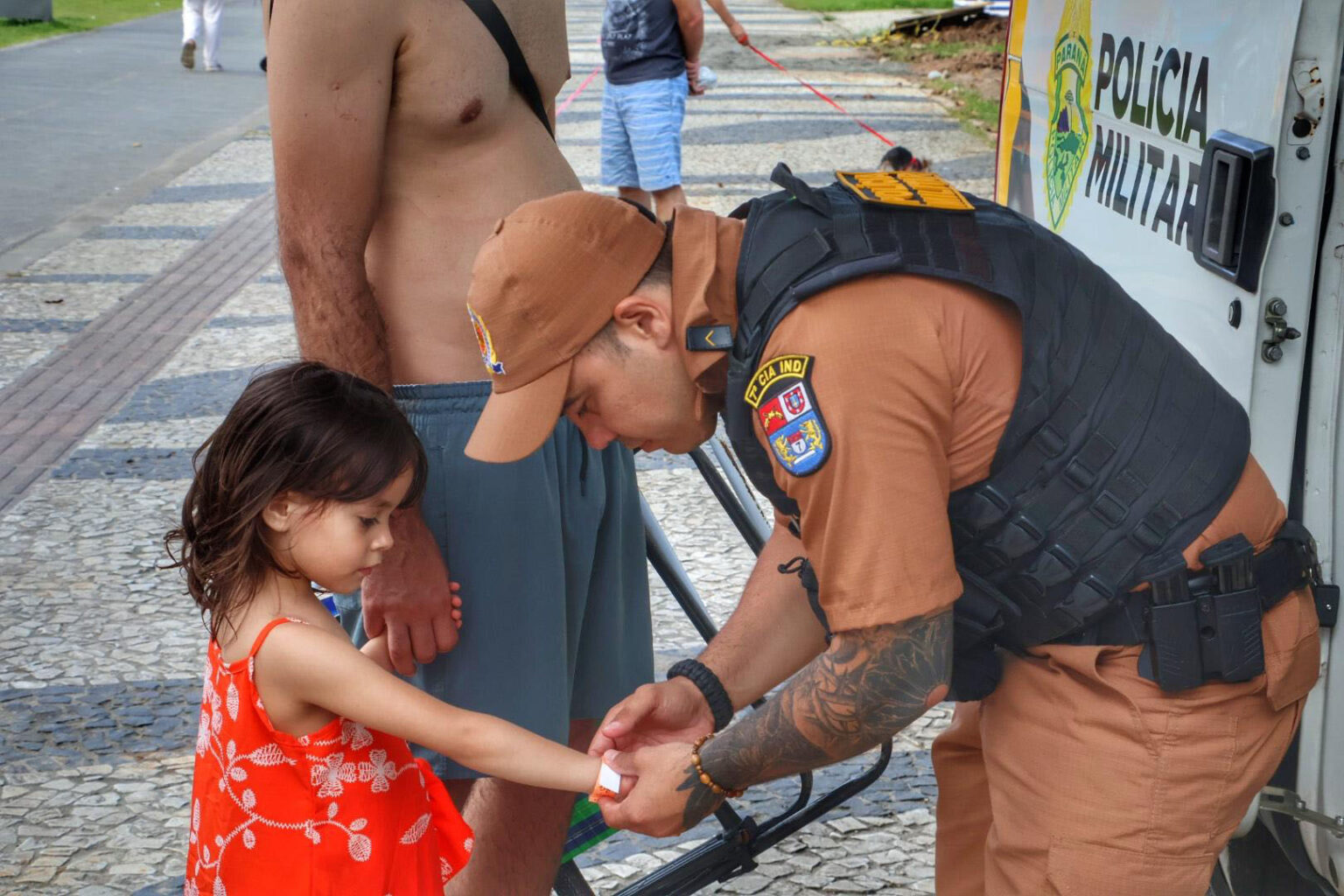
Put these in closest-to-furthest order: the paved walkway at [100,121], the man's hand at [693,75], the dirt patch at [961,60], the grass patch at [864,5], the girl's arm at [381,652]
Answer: the girl's arm at [381,652] < the man's hand at [693,75] < the paved walkway at [100,121] < the dirt patch at [961,60] < the grass patch at [864,5]

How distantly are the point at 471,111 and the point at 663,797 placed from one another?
1.05 m

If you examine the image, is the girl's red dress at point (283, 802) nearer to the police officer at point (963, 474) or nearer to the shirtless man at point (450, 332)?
the shirtless man at point (450, 332)

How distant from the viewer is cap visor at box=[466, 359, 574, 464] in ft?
5.78

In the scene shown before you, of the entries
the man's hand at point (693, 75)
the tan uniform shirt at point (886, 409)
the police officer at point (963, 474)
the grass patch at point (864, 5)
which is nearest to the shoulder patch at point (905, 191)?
the police officer at point (963, 474)

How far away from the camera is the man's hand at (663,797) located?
6.27 feet

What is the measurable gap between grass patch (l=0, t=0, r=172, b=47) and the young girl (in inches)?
733

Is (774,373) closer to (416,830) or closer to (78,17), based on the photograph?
(416,830)

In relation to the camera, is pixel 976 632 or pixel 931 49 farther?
pixel 931 49

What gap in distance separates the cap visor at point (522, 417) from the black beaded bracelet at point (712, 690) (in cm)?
58

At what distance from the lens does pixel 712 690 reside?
2.22 m

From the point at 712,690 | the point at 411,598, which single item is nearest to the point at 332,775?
the point at 411,598

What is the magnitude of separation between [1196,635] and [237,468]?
1.26m

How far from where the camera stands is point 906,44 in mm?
18953

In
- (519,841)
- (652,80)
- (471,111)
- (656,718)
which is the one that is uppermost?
(471,111)
